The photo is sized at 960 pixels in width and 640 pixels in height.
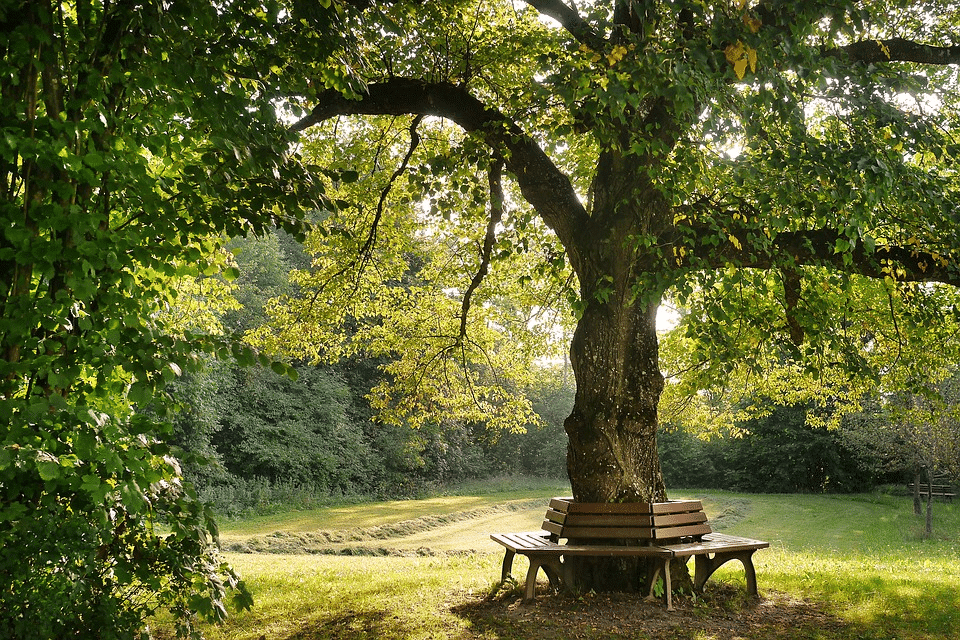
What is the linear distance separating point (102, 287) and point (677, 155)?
4.54m

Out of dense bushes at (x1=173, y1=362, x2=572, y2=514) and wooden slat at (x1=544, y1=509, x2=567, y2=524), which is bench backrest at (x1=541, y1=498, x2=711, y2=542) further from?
dense bushes at (x1=173, y1=362, x2=572, y2=514)

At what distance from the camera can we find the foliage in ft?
9.80

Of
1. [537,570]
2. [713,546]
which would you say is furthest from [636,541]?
[537,570]

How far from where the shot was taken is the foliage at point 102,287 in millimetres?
2986

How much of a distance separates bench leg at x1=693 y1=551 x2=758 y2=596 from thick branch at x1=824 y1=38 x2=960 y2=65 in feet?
17.1

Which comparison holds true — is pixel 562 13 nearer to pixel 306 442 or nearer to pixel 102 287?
pixel 102 287

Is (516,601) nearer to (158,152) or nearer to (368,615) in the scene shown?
(368,615)

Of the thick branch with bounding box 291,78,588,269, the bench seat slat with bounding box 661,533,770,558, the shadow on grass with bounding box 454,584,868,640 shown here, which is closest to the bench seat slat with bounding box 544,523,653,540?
the bench seat slat with bounding box 661,533,770,558

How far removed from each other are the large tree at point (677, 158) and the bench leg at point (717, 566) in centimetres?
80

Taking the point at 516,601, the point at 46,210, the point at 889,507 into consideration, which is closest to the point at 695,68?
the point at 46,210

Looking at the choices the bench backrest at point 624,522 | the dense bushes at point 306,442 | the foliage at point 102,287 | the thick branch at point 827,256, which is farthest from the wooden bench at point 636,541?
the dense bushes at point 306,442

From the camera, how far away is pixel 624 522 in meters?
6.58

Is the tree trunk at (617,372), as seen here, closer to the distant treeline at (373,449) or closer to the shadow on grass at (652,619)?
the shadow on grass at (652,619)

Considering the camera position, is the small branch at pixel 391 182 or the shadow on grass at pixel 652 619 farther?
the small branch at pixel 391 182
